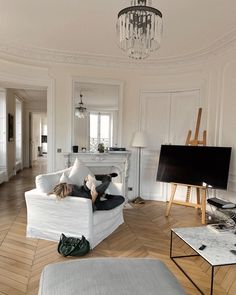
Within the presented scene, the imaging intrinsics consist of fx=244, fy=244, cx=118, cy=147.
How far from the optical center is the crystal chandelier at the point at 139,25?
206cm

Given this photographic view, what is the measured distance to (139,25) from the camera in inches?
83.6

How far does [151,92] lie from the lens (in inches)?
196

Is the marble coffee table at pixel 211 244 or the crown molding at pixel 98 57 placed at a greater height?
the crown molding at pixel 98 57

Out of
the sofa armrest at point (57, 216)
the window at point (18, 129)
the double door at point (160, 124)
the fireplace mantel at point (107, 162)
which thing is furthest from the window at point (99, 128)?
the window at point (18, 129)

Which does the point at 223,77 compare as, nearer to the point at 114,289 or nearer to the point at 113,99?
the point at 113,99

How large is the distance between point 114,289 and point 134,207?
3.30 metres

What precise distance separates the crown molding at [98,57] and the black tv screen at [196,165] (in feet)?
5.46

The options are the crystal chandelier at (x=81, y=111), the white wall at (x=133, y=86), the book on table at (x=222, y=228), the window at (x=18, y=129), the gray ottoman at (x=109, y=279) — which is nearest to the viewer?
the gray ottoman at (x=109, y=279)

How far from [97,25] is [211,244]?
10.1ft

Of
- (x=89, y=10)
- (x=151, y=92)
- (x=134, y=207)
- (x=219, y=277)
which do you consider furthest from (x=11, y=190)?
(x=219, y=277)

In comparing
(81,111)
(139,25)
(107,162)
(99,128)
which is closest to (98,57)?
(81,111)

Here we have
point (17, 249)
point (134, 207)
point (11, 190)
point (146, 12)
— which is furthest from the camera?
point (11, 190)

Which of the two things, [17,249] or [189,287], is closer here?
[189,287]

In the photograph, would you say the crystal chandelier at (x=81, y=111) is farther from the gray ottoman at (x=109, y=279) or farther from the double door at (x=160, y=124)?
the gray ottoman at (x=109, y=279)
